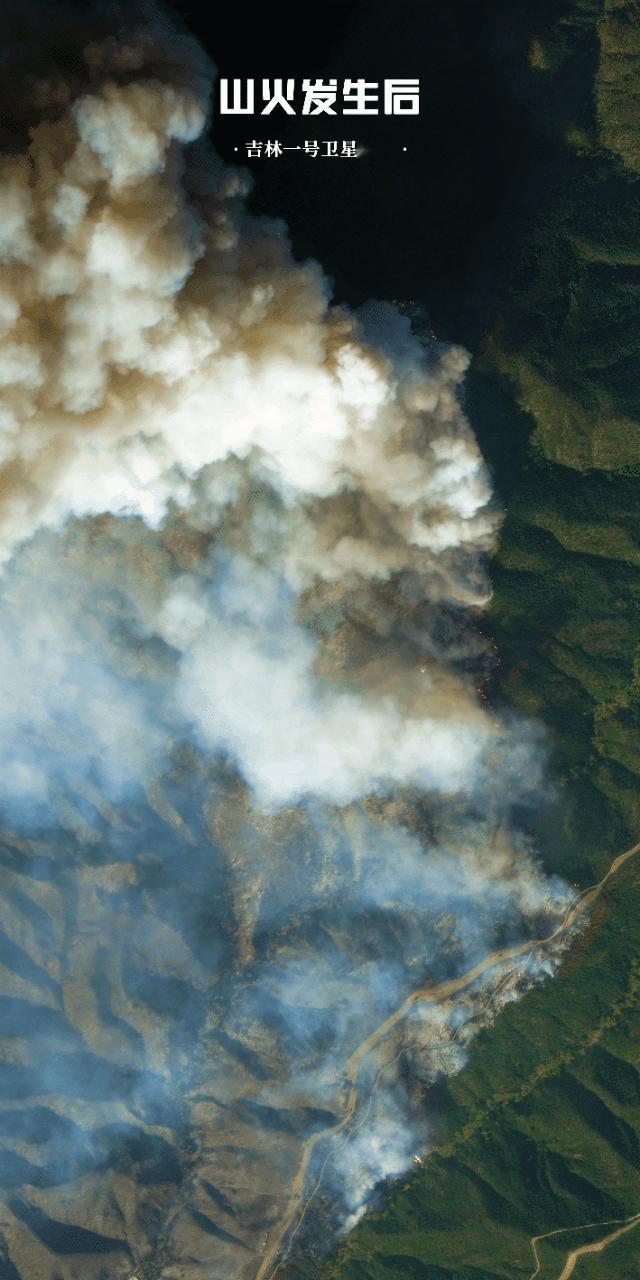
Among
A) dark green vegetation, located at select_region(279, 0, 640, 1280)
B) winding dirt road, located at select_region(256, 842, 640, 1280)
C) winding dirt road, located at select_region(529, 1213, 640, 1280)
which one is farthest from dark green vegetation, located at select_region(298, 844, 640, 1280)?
winding dirt road, located at select_region(256, 842, 640, 1280)

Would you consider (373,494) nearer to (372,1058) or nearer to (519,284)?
(519,284)

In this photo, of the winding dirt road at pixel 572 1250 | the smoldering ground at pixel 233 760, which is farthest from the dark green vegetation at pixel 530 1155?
the smoldering ground at pixel 233 760

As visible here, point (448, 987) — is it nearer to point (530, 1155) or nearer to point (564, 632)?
point (530, 1155)

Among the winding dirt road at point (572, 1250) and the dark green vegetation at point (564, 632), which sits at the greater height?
the dark green vegetation at point (564, 632)

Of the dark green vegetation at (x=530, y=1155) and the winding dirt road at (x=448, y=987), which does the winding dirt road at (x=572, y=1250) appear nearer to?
the dark green vegetation at (x=530, y=1155)

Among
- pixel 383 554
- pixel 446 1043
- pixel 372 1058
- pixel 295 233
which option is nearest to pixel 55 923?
pixel 372 1058

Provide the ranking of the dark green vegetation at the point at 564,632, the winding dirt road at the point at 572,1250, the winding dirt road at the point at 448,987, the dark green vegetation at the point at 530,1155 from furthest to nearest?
the winding dirt road at the point at 572,1250, the dark green vegetation at the point at 530,1155, the winding dirt road at the point at 448,987, the dark green vegetation at the point at 564,632

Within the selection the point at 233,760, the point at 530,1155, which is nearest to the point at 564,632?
the point at 233,760

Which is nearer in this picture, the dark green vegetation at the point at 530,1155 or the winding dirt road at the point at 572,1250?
the dark green vegetation at the point at 530,1155
